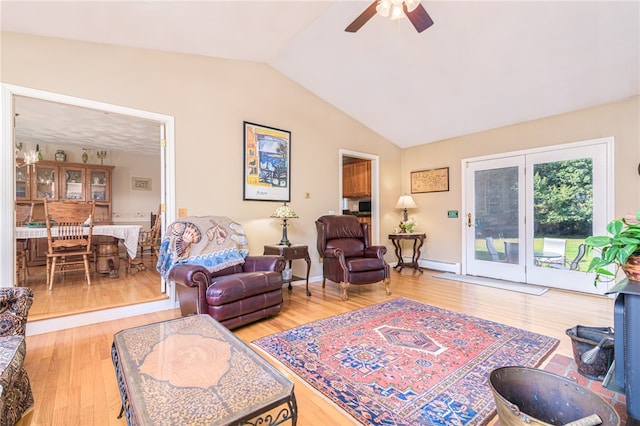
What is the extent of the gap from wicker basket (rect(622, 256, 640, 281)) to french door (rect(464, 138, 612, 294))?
112 inches

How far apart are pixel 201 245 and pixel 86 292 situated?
1796 mm

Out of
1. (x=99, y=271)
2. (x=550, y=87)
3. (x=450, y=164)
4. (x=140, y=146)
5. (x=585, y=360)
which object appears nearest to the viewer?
(x=585, y=360)

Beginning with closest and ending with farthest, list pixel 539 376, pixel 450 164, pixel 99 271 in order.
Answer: pixel 539 376 → pixel 99 271 → pixel 450 164

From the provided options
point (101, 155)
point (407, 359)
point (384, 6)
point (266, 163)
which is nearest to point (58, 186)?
point (101, 155)

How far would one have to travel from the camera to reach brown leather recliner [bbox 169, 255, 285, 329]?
247 cm

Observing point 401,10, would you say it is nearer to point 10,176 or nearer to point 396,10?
point 396,10

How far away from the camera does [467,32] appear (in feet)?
9.80

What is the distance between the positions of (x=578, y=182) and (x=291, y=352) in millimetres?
4305

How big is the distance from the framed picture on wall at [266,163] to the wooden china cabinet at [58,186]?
14.2ft

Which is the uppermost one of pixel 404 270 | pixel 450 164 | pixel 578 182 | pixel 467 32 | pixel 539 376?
pixel 467 32

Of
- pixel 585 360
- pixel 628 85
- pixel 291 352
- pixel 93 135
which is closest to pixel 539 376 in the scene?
pixel 585 360

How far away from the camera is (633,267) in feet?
4.83

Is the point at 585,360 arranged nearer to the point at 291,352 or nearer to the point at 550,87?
the point at 291,352

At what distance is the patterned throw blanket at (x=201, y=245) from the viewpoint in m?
2.88
